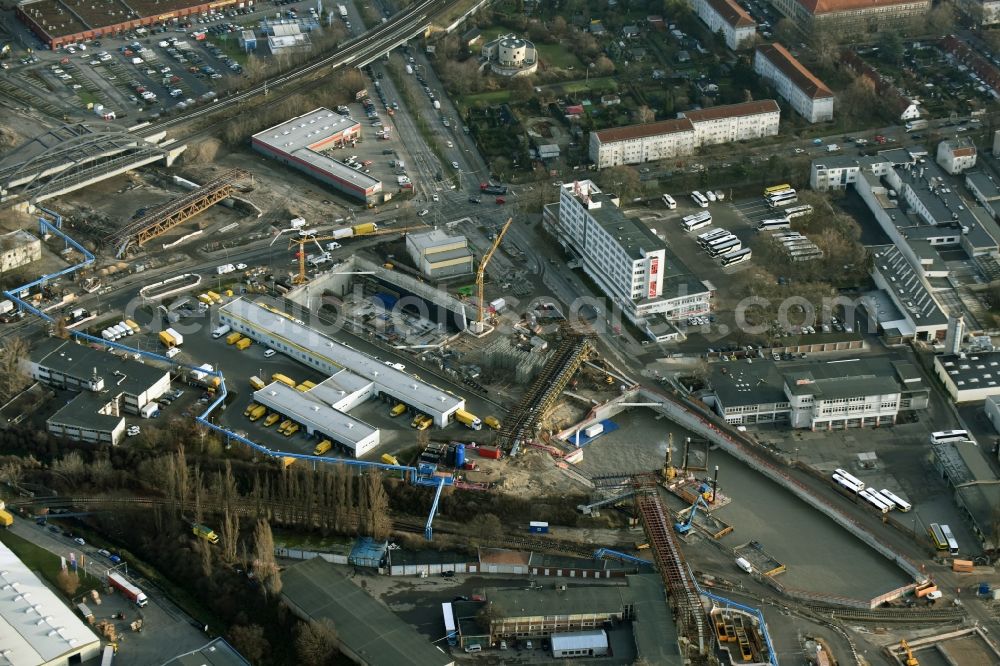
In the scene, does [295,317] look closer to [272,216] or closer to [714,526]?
[272,216]

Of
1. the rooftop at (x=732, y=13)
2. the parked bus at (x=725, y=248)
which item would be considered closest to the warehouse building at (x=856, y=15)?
the rooftop at (x=732, y=13)

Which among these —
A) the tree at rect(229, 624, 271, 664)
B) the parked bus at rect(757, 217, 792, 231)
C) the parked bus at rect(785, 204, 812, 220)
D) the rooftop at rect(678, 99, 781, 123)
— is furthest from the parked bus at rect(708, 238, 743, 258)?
the tree at rect(229, 624, 271, 664)

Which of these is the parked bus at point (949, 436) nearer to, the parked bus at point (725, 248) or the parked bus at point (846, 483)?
the parked bus at point (846, 483)

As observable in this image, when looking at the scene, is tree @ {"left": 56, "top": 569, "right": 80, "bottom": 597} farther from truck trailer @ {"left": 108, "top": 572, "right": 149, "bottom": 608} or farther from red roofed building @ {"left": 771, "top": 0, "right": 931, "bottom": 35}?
red roofed building @ {"left": 771, "top": 0, "right": 931, "bottom": 35}

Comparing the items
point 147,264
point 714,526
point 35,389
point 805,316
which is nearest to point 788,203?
point 805,316

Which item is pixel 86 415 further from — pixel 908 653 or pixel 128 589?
pixel 908 653

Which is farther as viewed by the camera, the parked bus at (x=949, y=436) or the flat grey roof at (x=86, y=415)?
the parked bus at (x=949, y=436)
